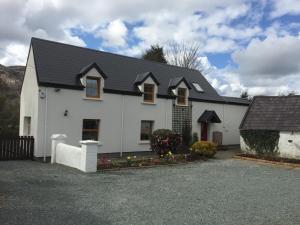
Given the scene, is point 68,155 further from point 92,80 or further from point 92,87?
point 92,80

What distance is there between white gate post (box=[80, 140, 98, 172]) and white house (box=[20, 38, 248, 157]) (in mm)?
4683

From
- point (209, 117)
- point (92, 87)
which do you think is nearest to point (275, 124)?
point (209, 117)

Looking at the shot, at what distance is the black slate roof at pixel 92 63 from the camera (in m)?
19.1

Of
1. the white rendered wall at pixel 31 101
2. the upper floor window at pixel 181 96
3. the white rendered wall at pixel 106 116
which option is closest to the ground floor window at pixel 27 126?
the white rendered wall at pixel 31 101

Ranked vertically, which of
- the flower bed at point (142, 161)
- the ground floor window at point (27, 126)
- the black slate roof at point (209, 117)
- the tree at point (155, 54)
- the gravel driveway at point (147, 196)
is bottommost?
the gravel driveway at point (147, 196)

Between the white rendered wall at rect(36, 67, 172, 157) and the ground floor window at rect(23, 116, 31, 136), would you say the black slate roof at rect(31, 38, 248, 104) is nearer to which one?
the white rendered wall at rect(36, 67, 172, 157)

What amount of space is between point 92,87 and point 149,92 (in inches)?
176

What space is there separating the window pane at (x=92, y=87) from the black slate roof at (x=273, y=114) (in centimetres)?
989

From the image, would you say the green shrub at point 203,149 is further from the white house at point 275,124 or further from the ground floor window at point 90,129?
the ground floor window at point 90,129

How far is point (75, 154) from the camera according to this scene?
14.9 m

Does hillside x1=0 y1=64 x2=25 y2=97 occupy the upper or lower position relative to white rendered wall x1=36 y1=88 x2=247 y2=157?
upper

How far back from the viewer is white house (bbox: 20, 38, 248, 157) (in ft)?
60.8

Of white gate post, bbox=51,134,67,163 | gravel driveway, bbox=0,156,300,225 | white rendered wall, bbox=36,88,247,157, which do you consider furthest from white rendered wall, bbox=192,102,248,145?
white gate post, bbox=51,134,67,163

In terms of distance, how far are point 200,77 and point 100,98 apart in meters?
12.3
